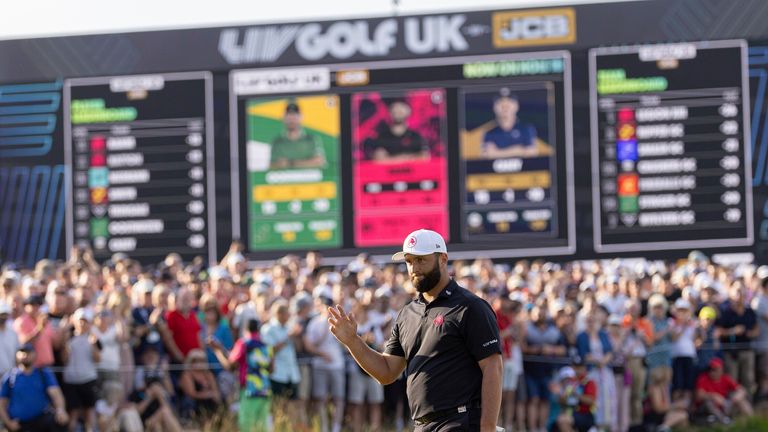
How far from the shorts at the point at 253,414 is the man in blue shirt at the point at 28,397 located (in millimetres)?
1859

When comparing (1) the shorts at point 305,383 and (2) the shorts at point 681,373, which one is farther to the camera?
(2) the shorts at point 681,373

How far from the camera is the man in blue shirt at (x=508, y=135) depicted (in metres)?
24.8

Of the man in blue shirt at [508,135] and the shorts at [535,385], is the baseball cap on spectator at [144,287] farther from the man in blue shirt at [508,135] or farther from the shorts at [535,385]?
the man in blue shirt at [508,135]

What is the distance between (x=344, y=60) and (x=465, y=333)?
671 inches

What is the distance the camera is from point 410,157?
25.1 metres

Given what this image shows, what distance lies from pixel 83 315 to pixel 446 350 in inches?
312

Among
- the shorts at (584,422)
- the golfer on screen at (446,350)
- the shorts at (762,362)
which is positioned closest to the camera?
the golfer on screen at (446,350)

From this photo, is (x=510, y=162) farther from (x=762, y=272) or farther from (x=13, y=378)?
(x=13, y=378)

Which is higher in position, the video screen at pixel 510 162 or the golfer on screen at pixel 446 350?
the video screen at pixel 510 162

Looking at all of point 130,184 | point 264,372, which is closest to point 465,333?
point 264,372

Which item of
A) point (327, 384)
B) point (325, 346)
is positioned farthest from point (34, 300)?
point (327, 384)

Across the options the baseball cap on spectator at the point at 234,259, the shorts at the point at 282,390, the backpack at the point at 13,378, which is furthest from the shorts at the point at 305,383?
the baseball cap on spectator at the point at 234,259

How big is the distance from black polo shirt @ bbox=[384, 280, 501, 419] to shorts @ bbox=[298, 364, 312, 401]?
8.37 metres

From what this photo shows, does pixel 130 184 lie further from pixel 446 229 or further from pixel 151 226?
pixel 446 229
